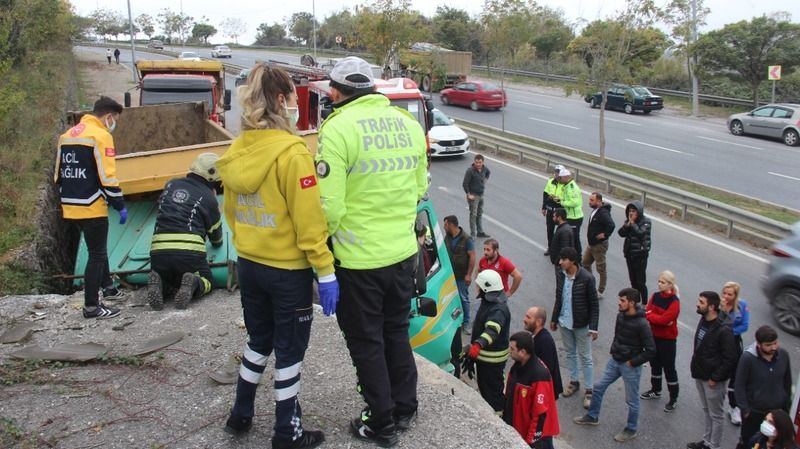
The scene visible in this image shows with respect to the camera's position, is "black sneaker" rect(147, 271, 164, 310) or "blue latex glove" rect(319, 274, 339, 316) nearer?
"blue latex glove" rect(319, 274, 339, 316)

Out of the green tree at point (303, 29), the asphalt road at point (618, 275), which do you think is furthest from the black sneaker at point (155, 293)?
the green tree at point (303, 29)

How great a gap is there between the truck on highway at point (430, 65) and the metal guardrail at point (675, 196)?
48.5 feet

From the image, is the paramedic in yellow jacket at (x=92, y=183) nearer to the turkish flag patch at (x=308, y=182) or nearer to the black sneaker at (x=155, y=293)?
the black sneaker at (x=155, y=293)

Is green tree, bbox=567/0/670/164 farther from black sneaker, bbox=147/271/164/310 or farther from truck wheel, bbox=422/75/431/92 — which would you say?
truck wheel, bbox=422/75/431/92

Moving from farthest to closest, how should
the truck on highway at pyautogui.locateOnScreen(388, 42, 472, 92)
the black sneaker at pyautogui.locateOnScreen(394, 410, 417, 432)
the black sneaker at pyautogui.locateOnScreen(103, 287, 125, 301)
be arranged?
1. the truck on highway at pyautogui.locateOnScreen(388, 42, 472, 92)
2. the black sneaker at pyautogui.locateOnScreen(103, 287, 125, 301)
3. the black sneaker at pyautogui.locateOnScreen(394, 410, 417, 432)

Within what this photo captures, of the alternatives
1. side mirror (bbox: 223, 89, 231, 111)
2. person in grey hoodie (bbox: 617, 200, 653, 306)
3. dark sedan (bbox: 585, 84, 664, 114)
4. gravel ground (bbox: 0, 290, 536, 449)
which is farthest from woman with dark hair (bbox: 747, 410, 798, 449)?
dark sedan (bbox: 585, 84, 664, 114)

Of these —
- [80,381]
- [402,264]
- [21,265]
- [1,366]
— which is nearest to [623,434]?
[402,264]

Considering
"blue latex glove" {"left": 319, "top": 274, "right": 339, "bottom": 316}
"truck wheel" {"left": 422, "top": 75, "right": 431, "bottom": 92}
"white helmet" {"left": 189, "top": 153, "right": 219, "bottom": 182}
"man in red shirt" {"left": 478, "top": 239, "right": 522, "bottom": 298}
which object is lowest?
"man in red shirt" {"left": 478, "top": 239, "right": 522, "bottom": 298}

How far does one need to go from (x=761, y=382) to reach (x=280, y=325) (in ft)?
14.5

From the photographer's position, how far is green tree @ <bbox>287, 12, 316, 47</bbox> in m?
95.5

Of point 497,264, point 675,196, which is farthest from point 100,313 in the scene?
point 675,196

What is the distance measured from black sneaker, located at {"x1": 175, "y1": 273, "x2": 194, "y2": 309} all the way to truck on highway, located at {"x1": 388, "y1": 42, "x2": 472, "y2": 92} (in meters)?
27.2

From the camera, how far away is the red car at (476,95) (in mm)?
31109

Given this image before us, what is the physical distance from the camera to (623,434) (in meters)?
6.50
